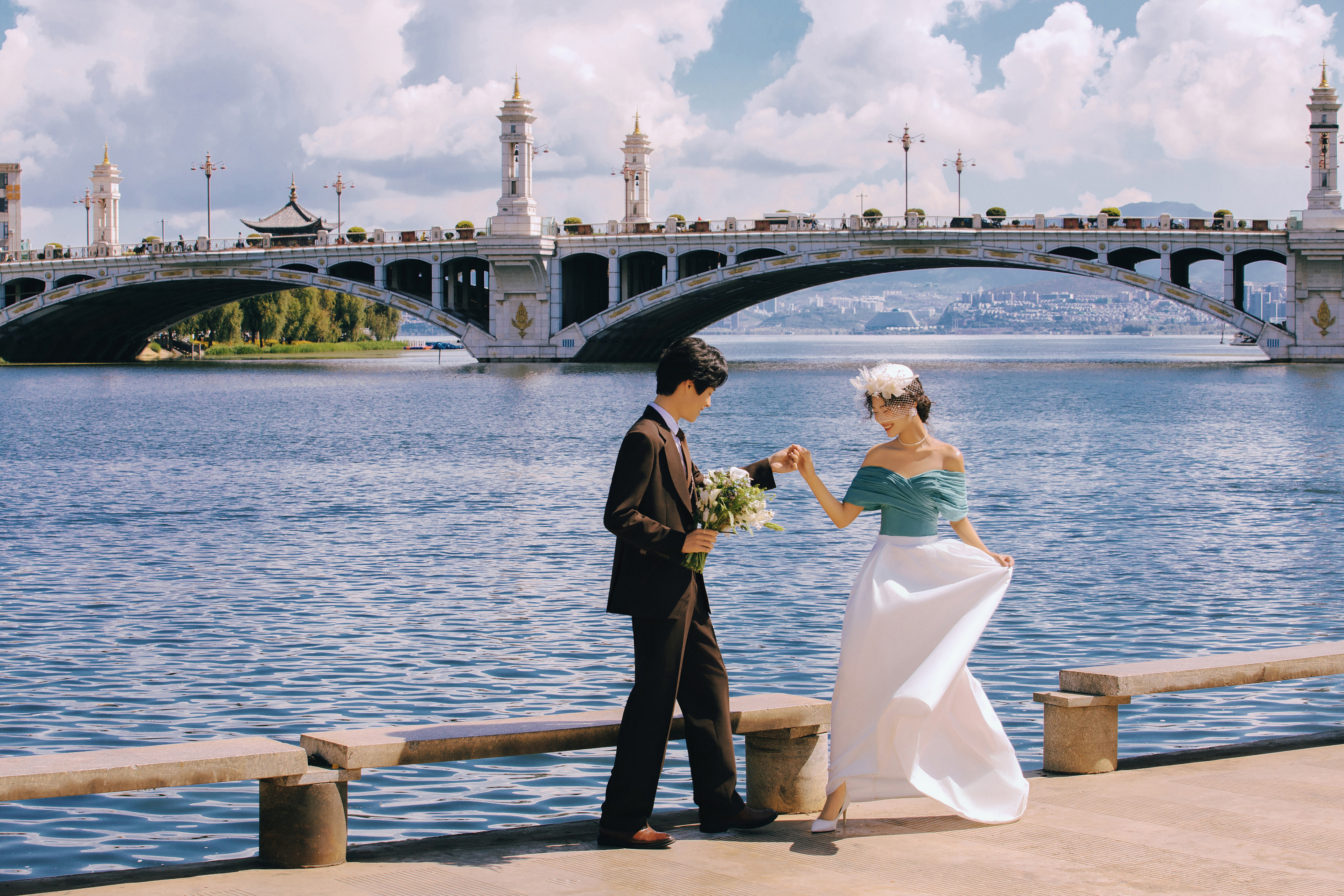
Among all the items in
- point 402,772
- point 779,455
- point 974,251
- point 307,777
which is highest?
point 974,251

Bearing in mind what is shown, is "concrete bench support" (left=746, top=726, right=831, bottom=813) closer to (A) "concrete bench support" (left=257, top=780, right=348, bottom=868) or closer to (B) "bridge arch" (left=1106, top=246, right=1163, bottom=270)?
(A) "concrete bench support" (left=257, top=780, right=348, bottom=868)

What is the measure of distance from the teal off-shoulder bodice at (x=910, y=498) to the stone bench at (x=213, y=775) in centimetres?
266

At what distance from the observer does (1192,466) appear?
1411 inches

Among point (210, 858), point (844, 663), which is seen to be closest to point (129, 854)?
point (210, 858)

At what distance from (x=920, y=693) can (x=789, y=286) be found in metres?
88.5

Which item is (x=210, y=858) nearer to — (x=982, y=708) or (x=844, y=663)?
(x=844, y=663)

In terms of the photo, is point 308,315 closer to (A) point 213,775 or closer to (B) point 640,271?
(B) point 640,271

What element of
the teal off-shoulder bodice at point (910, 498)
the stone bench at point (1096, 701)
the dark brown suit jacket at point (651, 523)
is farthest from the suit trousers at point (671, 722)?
the stone bench at point (1096, 701)

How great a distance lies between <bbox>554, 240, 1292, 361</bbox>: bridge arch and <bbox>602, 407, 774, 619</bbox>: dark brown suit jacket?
70125 millimetres

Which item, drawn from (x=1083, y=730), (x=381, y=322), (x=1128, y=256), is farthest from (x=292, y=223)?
(x=1083, y=730)

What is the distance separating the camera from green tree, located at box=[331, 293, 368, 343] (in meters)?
129

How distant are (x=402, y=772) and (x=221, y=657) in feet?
15.5

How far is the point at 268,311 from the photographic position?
116438 mm

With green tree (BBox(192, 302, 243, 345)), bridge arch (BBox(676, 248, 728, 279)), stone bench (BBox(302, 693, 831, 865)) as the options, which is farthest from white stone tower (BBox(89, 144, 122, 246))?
stone bench (BBox(302, 693, 831, 865))
